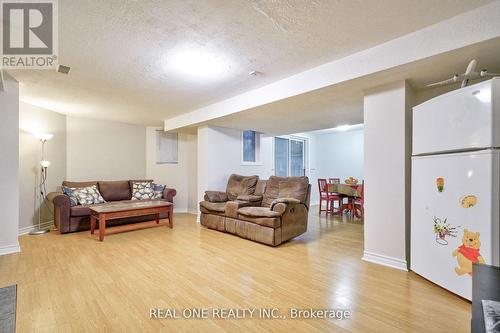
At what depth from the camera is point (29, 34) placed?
6.87ft

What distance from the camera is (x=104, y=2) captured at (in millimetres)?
1687

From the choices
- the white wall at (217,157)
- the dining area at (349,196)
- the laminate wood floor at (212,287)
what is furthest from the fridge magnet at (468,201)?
the white wall at (217,157)

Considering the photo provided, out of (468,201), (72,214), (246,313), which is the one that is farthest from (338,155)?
(72,214)

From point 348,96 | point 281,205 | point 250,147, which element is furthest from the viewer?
point 250,147

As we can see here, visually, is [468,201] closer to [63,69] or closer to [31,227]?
[63,69]

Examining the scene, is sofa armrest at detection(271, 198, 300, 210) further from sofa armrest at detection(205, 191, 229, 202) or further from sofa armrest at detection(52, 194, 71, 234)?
sofa armrest at detection(52, 194, 71, 234)

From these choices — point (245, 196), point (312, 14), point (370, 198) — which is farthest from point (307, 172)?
point (312, 14)

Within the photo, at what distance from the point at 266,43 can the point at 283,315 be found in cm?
243

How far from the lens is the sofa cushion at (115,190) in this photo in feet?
16.5

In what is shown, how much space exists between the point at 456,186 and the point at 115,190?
5.81 metres

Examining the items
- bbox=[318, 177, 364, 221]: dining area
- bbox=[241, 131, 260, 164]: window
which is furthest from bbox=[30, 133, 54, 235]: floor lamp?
bbox=[318, 177, 364, 221]: dining area

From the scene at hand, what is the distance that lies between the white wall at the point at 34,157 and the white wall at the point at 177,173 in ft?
6.26

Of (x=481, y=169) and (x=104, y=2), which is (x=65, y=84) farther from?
(x=481, y=169)

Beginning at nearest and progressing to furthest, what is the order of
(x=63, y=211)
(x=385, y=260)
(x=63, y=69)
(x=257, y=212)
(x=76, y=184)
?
(x=385, y=260) → (x=63, y=69) → (x=257, y=212) → (x=63, y=211) → (x=76, y=184)
